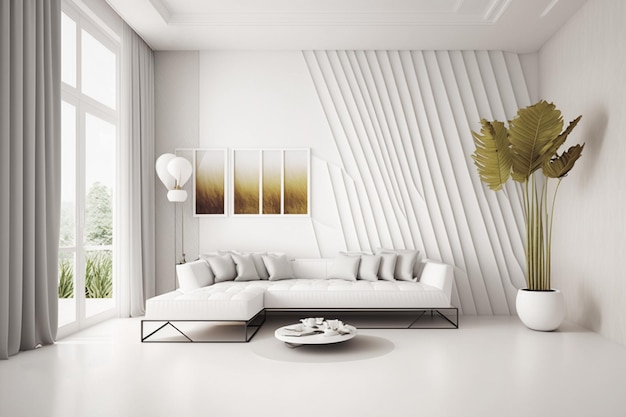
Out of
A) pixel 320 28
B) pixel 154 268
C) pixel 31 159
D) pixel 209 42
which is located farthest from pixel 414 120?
pixel 31 159

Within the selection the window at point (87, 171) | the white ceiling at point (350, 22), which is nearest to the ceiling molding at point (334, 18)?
the white ceiling at point (350, 22)

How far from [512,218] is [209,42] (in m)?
4.25

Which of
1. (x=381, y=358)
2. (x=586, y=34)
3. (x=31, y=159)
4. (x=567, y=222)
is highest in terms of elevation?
(x=586, y=34)

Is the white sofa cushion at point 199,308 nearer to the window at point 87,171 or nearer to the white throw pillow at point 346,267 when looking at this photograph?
the window at point 87,171

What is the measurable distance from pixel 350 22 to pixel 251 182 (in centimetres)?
221

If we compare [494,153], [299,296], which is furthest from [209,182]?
[494,153]

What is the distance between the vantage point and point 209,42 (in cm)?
585

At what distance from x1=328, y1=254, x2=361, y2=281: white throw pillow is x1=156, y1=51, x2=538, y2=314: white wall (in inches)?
19.4

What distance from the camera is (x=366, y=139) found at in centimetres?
605

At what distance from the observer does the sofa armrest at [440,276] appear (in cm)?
489

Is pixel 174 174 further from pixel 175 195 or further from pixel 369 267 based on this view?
pixel 369 267

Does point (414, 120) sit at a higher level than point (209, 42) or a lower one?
lower

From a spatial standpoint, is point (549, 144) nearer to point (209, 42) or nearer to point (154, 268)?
point (209, 42)

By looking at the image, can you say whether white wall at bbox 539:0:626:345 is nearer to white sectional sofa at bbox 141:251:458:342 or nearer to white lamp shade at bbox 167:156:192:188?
white sectional sofa at bbox 141:251:458:342
